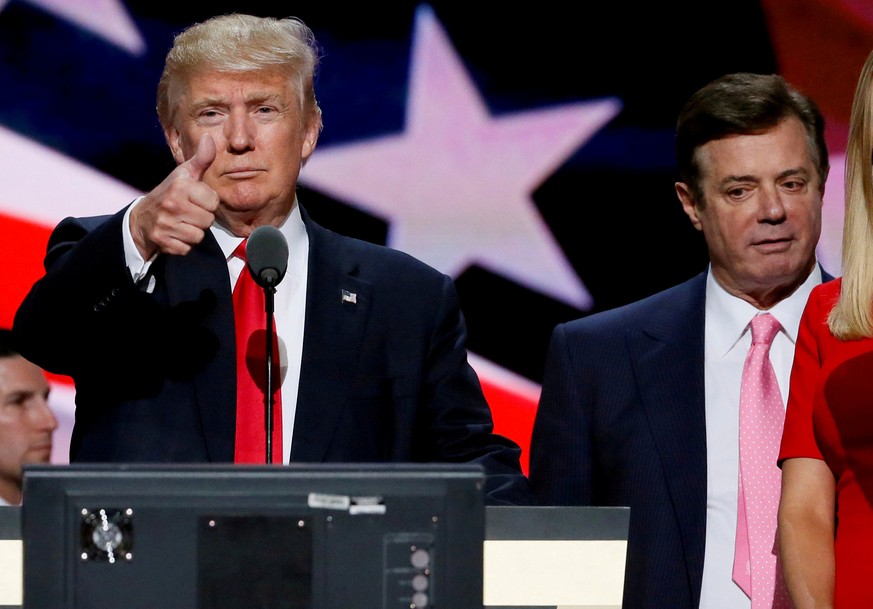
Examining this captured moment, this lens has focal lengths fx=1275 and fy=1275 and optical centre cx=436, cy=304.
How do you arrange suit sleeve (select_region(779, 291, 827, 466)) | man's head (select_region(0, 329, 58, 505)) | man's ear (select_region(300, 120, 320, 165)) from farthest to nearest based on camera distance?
man's head (select_region(0, 329, 58, 505)) → man's ear (select_region(300, 120, 320, 165)) → suit sleeve (select_region(779, 291, 827, 466))

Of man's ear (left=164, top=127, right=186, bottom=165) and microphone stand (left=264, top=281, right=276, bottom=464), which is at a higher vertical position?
man's ear (left=164, top=127, right=186, bottom=165)

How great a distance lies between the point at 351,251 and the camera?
2432 mm

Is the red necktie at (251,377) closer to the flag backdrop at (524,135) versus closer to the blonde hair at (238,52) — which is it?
the blonde hair at (238,52)

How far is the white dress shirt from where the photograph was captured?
2164 millimetres

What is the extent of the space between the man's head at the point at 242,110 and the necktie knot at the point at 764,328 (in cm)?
97

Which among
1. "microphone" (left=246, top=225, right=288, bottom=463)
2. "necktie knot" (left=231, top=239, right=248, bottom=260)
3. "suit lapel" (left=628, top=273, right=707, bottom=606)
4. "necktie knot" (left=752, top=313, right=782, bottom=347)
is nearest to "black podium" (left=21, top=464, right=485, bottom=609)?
"microphone" (left=246, top=225, right=288, bottom=463)

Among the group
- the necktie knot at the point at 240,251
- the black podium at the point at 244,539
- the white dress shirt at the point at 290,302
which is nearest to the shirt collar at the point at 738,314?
the white dress shirt at the point at 290,302

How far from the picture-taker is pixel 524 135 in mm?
3357

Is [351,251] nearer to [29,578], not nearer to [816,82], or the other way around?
[29,578]

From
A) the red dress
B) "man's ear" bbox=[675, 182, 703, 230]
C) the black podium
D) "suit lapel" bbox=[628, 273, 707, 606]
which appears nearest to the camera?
the black podium

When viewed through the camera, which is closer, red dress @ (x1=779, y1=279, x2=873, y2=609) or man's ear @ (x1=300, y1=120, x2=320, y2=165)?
red dress @ (x1=779, y1=279, x2=873, y2=609)

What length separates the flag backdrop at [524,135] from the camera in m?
3.33

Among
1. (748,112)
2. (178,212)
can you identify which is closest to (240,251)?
(178,212)

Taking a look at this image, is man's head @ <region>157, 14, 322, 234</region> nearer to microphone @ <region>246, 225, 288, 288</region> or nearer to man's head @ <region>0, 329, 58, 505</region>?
microphone @ <region>246, 225, 288, 288</region>
